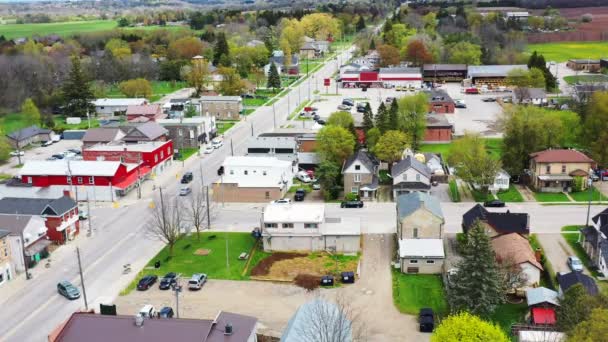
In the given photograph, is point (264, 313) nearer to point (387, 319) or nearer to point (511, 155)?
point (387, 319)

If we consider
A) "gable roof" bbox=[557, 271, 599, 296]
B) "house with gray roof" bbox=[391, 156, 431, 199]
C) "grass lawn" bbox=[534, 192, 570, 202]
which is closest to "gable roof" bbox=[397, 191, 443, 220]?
"house with gray roof" bbox=[391, 156, 431, 199]

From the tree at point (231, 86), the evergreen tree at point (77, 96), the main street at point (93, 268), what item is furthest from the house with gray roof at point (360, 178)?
the evergreen tree at point (77, 96)

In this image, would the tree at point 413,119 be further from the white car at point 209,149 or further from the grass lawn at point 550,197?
the white car at point 209,149

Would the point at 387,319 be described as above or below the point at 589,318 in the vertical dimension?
below

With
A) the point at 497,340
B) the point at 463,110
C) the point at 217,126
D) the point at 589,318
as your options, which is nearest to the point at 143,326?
the point at 497,340

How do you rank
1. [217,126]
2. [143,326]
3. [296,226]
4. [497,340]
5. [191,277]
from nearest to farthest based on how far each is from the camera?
[497,340] < [143,326] < [191,277] < [296,226] < [217,126]
